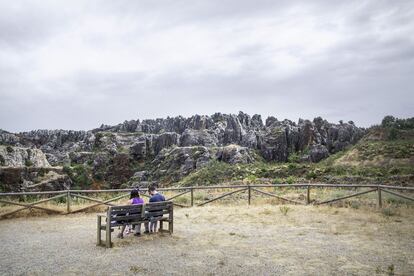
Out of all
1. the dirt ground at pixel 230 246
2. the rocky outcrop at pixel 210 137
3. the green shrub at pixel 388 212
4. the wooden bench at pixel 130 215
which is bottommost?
the dirt ground at pixel 230 246

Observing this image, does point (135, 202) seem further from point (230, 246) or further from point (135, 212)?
point (230, 246)

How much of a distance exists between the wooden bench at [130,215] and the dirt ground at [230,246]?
19.3 inches

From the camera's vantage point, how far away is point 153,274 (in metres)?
7.71

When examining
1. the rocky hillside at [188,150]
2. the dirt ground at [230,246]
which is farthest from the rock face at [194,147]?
the dirt ground at [230,246]

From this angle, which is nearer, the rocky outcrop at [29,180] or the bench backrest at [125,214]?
the bench backrest at [125,214]

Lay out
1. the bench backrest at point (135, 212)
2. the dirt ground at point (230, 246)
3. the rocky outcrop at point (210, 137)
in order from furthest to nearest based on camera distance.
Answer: the rocky outcrop at point (210, 137)
the bench backrest at point (135, 212)
the dirt ground at point (230, 246)

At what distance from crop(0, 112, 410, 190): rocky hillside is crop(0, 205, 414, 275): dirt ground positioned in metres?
28.5

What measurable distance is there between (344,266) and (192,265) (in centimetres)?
320

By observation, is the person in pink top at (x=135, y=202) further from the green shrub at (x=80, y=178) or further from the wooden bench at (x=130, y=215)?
the green shrub at (x=80, y=178)

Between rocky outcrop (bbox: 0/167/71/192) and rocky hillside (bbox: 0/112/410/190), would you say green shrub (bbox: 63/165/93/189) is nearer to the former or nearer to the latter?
rocky hillside (bbox: 0/112/410/190)

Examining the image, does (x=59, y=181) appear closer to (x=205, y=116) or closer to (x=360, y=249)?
(x=360, y=249)

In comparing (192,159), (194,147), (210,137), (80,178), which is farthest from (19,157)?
(210,137)

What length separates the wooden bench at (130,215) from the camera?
34.3ft

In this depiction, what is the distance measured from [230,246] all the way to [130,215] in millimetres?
2923
